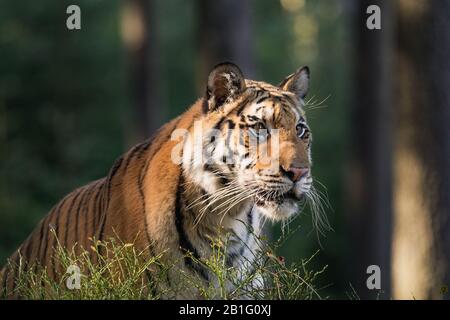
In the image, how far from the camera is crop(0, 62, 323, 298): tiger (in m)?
5.71

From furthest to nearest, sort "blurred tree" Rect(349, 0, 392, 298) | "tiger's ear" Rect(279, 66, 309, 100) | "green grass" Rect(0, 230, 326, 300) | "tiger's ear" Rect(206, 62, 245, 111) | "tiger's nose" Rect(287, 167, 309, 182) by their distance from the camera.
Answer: "blurred tree" Rect(349, 0, 392, 298) < "tiger's ear" Rect(279, 66, 309, 100) < "tiger's ear" Rect(206, 62, 245, 111) < "tiger's nose" Rect(287, 167, 309, 182) < "green grass" Rect(0, 230, 326, 300)

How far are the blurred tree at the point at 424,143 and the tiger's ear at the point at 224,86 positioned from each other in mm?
1860

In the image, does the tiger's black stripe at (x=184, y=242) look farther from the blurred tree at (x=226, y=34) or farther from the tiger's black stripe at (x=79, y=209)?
the blurred tree at (x=226, y=34)

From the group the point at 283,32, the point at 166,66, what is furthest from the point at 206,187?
the point at 283,32

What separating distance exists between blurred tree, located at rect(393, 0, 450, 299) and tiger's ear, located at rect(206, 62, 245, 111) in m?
1.86

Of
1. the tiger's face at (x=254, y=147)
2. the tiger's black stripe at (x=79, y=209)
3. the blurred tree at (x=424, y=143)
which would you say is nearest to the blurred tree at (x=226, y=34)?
→ the blurred tree at (x=424, y=143)

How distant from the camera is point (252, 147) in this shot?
227 inches

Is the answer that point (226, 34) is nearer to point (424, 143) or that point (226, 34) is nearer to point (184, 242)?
point (424, 143)

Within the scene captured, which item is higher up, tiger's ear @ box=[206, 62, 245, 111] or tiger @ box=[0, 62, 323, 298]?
tiger's ear @ box=[206, 62, 245, 111]

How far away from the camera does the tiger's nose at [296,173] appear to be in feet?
18.4

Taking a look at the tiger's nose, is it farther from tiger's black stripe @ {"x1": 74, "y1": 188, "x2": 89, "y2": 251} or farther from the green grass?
tiger's black stripe @ {"x1": 74, "y1": 188, "x2": 89, "y2": 251}

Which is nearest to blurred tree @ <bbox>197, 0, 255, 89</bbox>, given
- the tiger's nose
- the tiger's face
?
the tiger's face

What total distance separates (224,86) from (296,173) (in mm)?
706

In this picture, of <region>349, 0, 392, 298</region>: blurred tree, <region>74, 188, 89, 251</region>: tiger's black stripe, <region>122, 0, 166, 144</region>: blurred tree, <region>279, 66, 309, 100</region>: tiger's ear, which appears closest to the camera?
<region>279, 66, 309, 100</region>: tiger's ear
